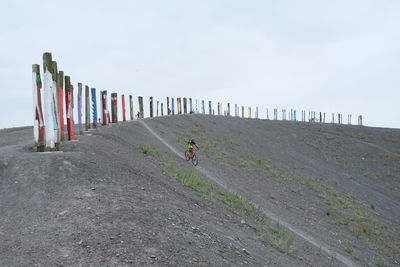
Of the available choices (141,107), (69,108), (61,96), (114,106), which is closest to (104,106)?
(114,106)

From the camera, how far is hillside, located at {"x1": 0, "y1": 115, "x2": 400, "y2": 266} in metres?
7.54

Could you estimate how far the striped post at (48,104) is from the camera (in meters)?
13.1

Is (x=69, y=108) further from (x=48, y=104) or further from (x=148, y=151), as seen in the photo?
(x=148, y=151)

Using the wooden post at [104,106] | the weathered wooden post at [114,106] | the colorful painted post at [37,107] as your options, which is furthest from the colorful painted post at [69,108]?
the weathered wooden post at [114,106]

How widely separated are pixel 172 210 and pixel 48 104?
5.78 metres

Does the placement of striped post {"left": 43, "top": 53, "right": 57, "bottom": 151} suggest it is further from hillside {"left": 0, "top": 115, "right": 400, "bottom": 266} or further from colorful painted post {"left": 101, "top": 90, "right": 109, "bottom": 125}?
colorful painted post {"left": 101, "top": 90, "right": 109, "bottom": 125}

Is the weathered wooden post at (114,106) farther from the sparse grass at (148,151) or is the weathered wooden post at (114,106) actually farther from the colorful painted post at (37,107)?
the colorful painted post at (37,107)

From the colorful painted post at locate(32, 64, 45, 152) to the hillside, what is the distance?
1.91 feet

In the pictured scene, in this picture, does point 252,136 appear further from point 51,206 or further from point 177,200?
point 51,206

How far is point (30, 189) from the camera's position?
9.90 m

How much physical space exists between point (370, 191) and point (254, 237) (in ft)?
77.6

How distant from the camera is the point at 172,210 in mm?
10289

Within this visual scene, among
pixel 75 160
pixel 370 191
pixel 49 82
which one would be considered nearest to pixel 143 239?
pixel 75 160

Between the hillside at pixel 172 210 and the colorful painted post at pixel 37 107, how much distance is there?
58 centimetres
